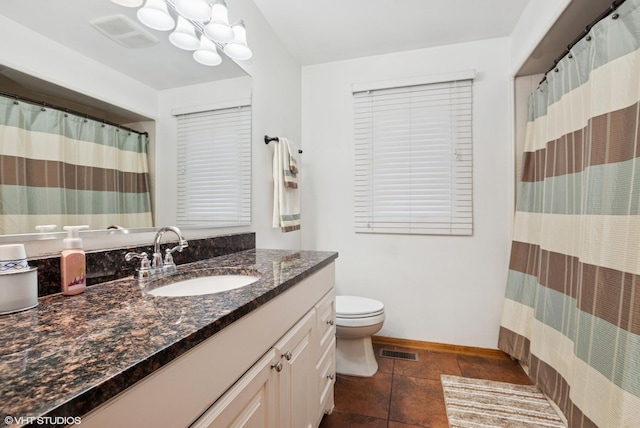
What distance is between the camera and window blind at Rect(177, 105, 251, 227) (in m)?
1.31

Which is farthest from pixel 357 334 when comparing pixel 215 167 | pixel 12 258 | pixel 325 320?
pixel 12 258

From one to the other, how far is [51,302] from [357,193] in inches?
80.1

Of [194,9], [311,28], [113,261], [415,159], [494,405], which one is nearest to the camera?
[113,261]

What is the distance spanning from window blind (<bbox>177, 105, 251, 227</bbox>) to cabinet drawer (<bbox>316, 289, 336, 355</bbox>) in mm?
667

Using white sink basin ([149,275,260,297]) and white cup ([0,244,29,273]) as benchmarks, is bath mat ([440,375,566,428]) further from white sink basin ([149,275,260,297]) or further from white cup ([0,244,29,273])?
white cup ([0,244,29,273])

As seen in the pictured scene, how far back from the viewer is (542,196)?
1721 millimetres

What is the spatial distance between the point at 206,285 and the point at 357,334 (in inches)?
43.9

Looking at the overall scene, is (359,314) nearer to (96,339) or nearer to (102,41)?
(96,339)

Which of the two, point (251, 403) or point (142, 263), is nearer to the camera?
point (251, 403)

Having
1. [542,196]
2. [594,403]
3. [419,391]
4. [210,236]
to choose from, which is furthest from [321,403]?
[542,196]

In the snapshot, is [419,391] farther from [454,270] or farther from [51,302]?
[51,302]

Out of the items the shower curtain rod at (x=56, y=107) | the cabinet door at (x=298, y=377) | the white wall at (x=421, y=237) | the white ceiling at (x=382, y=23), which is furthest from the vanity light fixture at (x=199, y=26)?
the cabinet door at (x=298, y=377)

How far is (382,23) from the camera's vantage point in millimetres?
2008

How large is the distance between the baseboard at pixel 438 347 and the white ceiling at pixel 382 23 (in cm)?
232
